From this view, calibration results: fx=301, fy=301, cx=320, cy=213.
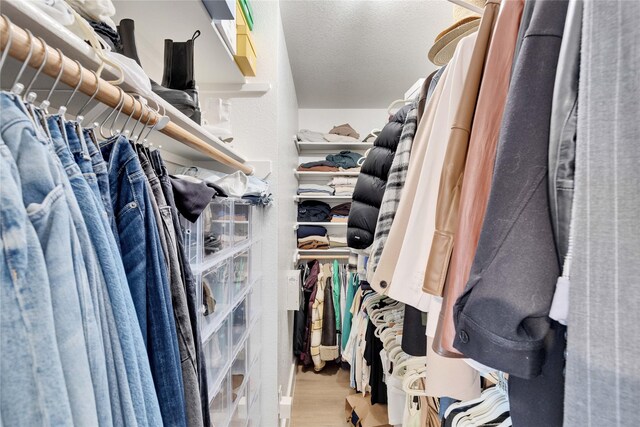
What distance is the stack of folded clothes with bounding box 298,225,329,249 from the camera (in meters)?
2.47

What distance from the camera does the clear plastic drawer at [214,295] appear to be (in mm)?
802

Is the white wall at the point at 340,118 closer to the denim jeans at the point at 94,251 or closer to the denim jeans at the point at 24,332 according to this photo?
the denim jeans at the point at 94,251

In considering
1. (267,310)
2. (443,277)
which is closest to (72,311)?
(443,277)

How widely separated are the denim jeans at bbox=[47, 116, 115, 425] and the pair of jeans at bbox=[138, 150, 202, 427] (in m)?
0.13

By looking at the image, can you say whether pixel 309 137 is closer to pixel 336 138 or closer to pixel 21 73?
pixel 336 138

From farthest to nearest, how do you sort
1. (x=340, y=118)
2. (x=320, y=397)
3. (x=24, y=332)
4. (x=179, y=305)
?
(x=340, y=118), (x=320, y=397), (x=179, y=305), (x=24, y=332)

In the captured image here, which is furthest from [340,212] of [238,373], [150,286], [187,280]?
[150,286]

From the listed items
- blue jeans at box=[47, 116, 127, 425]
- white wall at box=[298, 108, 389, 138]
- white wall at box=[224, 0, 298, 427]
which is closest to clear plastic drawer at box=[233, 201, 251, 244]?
white wall at box=[224, 0, 298, 427]

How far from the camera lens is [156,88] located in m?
0.76

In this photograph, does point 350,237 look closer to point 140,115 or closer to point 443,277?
point 443,277

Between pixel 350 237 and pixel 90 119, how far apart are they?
78 cm

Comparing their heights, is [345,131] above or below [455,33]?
above

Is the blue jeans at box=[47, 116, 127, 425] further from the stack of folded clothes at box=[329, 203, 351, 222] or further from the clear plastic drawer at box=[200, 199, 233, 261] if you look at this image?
the stack of folded clothes at box=[329, 203, 351, 222]

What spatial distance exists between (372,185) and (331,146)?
1643 millimetres
